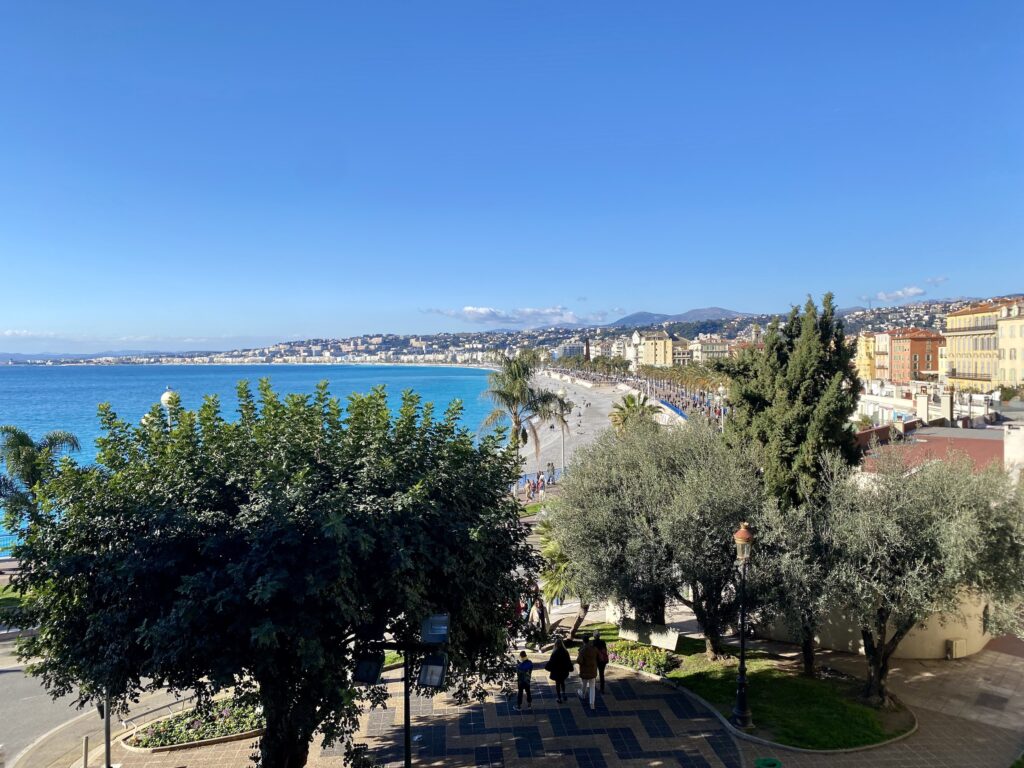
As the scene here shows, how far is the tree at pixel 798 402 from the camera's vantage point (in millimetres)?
14469

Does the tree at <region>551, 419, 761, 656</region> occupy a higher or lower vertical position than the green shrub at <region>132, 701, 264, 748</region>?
higher

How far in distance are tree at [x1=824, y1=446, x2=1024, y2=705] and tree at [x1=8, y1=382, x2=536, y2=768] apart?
6.33 meters

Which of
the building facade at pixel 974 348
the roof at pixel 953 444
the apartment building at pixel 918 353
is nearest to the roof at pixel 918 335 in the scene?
the apartment building at pixel 918 353

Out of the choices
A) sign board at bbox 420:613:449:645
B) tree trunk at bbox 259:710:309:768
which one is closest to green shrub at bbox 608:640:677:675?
tree trunk at bbox 259:710:309:768

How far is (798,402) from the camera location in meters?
14.9

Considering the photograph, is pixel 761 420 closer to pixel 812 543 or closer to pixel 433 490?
pixel 812 543

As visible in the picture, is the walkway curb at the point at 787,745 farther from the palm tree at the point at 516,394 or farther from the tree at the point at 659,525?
the palm tree at the point at 516,394

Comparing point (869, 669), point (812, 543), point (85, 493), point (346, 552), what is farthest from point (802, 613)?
point (85, 493)

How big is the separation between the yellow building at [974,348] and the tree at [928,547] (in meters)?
73.1

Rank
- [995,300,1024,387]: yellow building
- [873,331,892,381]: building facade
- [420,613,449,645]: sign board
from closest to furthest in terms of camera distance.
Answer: [420,613,449,645]: sign board, [995,300,1024,387]: yellow building, [873,331,892,381]: building facade

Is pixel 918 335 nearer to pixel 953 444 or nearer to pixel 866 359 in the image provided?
pixel 866 359

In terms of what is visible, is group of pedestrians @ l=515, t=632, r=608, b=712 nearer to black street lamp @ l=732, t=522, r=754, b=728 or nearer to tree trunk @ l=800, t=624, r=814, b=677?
black street lamp @ l=732, t=522, r=754, b=728

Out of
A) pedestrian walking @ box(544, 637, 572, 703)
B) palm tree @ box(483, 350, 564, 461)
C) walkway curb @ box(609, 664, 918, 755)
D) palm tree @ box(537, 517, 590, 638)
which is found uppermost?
palm tree @ box(483, 350, 564, 461)

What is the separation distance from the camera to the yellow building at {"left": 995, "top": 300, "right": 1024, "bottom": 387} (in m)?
68.7
